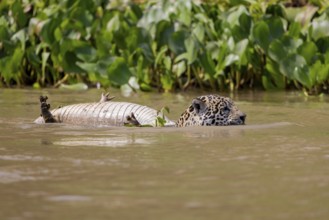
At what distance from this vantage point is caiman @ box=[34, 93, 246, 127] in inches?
297

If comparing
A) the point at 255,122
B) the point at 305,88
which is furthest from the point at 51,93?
the point at 255,122

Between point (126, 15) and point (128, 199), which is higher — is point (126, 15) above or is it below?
above

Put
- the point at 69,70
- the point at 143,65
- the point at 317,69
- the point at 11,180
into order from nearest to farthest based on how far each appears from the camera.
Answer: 1. the point at 11,180
2. the point at 317,69
3. the point at 143,65
4. the point at 69,70

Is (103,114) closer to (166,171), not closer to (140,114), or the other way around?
(140,114)

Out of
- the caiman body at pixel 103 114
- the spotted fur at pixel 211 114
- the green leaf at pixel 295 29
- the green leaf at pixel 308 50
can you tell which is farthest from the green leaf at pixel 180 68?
the spotted fur at pixel 211 114

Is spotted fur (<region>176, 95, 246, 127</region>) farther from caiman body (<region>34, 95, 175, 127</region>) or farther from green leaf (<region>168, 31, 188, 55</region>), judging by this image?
green leaf (<region>168, 31, 188, 55</region>)

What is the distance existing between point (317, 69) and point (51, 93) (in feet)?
11.3

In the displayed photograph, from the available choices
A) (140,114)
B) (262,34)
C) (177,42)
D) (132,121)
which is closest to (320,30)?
(262,34)

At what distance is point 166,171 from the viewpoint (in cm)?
485

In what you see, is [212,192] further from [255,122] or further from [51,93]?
[51,93]

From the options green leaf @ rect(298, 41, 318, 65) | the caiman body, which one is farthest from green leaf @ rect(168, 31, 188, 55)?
the caiman body

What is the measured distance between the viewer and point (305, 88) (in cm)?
1136

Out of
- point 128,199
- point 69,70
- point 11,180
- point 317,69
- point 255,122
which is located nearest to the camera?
point 128,199

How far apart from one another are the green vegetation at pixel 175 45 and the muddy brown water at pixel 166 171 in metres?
3.50
